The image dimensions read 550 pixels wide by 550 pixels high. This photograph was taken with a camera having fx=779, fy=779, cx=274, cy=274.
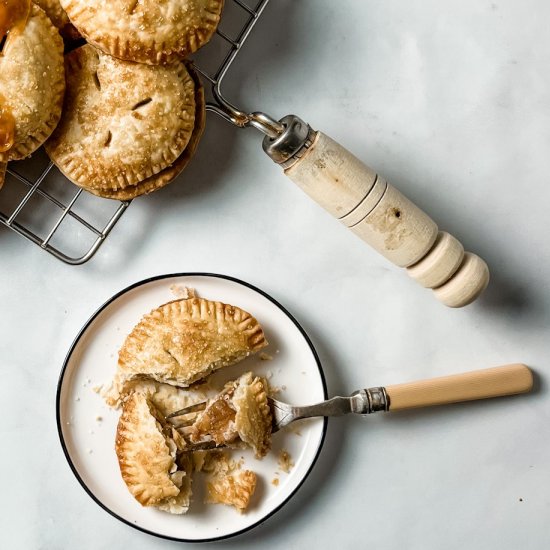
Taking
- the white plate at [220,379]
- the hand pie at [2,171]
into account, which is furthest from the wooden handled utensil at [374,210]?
the hand pie at [2,171]

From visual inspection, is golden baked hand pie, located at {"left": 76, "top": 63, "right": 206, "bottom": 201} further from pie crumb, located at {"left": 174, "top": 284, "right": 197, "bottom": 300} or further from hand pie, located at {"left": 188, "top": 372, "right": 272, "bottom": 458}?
hand pie, located at {"left": 188, "top": 372, "right": 272, "bottom": 458}

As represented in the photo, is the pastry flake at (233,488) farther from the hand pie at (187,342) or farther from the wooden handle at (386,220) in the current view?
the wooden handle at (386,220)

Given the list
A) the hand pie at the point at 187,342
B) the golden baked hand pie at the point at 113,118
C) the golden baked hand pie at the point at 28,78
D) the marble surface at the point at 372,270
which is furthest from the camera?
the marble surface at the point at 372,270

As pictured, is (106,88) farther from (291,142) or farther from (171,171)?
(291,142)

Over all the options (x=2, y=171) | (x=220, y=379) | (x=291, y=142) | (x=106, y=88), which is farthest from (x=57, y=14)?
(x=220, y=379)

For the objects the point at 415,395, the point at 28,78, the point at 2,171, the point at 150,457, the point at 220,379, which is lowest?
the point at 150,457

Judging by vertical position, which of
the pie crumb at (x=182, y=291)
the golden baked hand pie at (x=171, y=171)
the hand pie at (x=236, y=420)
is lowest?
the hand pie at (x=236, y=420)

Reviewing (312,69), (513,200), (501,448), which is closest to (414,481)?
(501,448)

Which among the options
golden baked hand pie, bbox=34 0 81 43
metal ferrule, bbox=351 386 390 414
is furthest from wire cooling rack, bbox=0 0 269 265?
metal ferrule, bbox=351 386 390 414
